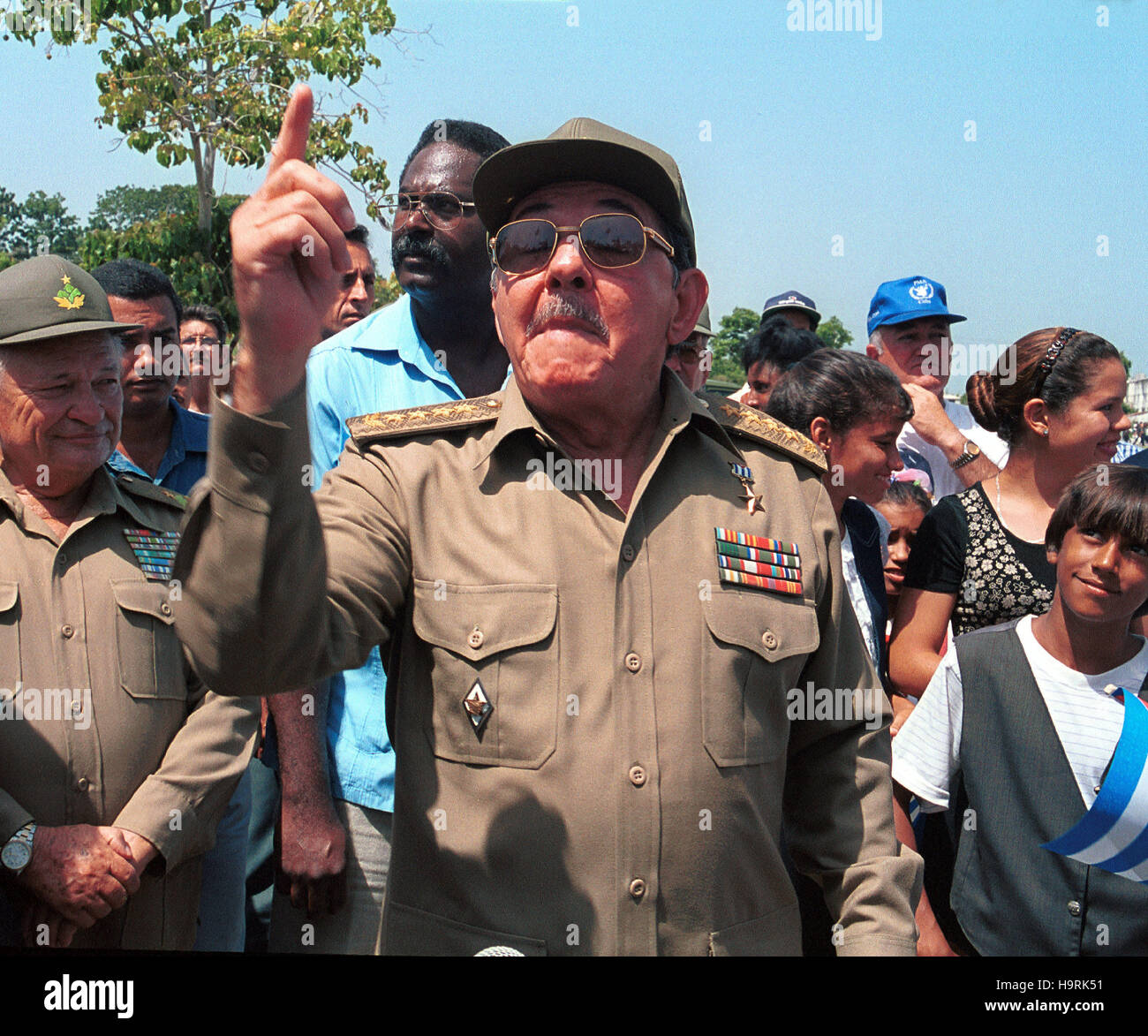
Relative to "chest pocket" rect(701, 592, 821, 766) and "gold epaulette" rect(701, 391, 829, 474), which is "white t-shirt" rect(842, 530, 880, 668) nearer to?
"gold epaulette" rect(701, 391, 829, 474)

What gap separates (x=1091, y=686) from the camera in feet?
10.2

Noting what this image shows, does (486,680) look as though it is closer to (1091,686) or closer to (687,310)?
(687,310)

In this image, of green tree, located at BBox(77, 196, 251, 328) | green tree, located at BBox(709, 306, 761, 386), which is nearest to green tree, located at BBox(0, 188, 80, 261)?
green tree, located at BBox(709, 306, 761, 386)

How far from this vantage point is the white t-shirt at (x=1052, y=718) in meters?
3.03

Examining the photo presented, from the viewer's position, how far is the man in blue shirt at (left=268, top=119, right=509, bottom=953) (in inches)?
115

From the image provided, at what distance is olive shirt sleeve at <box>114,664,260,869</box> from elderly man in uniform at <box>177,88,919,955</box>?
1.18 metres

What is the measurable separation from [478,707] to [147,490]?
1.75 meters

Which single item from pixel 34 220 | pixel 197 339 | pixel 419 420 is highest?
pixel 34 220

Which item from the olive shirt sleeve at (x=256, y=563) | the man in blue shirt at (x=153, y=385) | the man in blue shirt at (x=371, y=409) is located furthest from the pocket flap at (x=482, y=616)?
the man in blue shirt at (x=153, y=385)

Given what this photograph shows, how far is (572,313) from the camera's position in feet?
7.09

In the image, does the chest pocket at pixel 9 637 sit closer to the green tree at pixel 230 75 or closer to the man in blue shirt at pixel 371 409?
the man in blue shirt at pixel 371 409

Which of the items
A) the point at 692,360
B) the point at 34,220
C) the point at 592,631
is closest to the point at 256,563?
the point at 592,631

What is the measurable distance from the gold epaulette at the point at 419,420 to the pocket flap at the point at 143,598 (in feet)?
3.92

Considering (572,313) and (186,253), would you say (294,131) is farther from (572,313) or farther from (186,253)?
(186,253)
